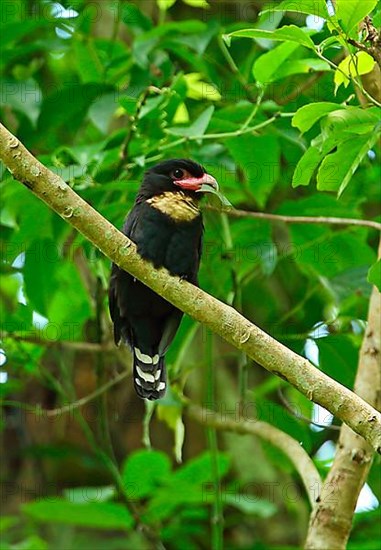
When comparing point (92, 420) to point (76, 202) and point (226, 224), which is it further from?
point (76, 202)

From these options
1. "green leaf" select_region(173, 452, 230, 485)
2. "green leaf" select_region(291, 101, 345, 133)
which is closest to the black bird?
"green leaf" select_region(173, 452, 230, 485)

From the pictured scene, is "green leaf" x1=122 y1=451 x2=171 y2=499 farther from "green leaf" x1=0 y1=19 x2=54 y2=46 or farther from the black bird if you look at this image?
"green leaf" x1=0 y1=19 x2=54 y2=46

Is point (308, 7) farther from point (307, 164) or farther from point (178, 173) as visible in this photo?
point (178, 173)

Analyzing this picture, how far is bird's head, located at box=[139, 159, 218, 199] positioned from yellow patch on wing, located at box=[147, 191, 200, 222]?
19 mm

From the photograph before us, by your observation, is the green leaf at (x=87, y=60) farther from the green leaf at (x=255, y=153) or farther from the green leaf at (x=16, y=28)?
the green leaf at (x=255, y=153)

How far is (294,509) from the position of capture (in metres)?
4.57

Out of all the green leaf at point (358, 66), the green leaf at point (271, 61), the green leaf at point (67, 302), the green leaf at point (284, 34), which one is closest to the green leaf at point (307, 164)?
the green leaf at point (358, 66)

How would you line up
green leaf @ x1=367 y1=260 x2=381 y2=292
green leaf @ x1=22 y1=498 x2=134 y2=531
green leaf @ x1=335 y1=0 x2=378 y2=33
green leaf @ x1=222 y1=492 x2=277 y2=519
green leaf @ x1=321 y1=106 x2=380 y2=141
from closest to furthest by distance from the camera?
green leaf @ x1=335 y1=0 x2=378 y2=33 → green leaf @ x1=321 y1=106 x2=380 y2=141 → green leaf @ x1=367 y1=260 x2=381 y2=292 → green leaf @ x1=22 y1=498 x2=134 y2=531 → green leaf @ x1=222 y1=492 x2=277 y2=519

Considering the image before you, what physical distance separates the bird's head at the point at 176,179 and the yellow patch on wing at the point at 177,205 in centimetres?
2

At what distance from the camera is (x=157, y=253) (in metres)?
3.04

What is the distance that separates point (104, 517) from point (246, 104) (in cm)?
169

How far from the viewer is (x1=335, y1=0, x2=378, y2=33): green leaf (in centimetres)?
208

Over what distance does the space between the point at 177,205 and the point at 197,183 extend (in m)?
0.10

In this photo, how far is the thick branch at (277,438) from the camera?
→ 3.02 meters
